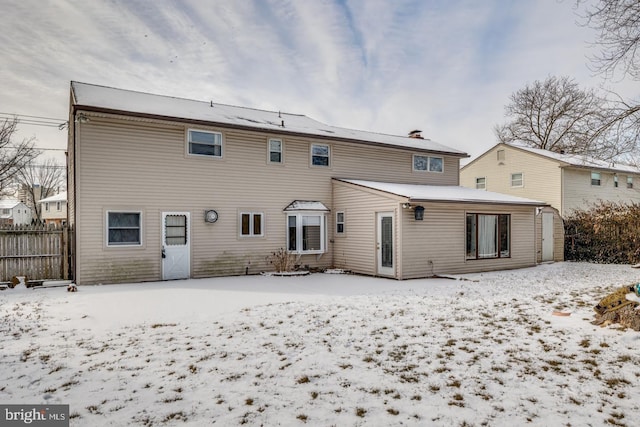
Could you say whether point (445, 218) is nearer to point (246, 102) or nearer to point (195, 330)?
point (195, 330)

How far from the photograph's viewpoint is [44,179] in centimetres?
A: 4766

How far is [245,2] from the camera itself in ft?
36.9

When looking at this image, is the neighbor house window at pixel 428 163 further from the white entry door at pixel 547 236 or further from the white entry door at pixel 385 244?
the white entry door at pixel 385 244

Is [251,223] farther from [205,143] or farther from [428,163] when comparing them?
[428,163]

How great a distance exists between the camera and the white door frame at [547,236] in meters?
17.0

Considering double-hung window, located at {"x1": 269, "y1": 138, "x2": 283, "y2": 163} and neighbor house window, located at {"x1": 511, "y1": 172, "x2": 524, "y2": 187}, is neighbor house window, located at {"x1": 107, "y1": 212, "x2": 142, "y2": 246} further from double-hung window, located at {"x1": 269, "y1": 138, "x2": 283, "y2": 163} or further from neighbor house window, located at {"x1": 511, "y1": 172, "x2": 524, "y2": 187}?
neighbor house window, located at {"x1": 511, "y1": 172, "x2": 524, "y2": 187}

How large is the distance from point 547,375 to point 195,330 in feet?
15.9

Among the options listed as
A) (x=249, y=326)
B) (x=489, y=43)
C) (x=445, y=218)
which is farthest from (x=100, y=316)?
(x=489, y=43)

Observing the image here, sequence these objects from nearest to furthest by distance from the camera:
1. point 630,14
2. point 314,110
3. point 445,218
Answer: point 630,14 → point 445,218 → point 314,110

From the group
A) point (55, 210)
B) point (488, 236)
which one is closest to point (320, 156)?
point (488, 236)

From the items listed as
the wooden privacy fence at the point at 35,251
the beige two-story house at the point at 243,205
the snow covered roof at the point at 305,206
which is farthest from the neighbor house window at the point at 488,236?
the wooden privacy fence at the point at 35,251

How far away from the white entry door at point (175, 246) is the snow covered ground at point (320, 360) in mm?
3055

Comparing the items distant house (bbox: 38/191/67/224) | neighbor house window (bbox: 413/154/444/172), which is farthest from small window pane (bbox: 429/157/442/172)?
distant house (bbox: 38/191/67/224)

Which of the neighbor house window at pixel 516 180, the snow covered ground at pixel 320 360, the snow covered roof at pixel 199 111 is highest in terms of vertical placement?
the snow covered roof at pixel 199 111
